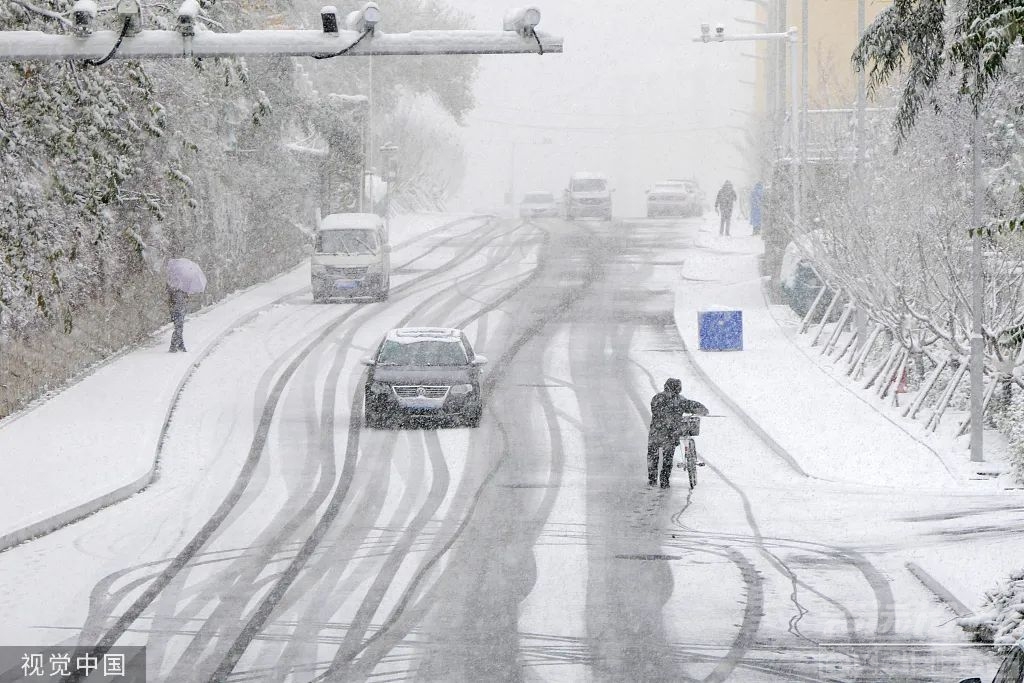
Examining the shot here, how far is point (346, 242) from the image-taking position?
130 feet

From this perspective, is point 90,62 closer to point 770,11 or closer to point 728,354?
point 728,354

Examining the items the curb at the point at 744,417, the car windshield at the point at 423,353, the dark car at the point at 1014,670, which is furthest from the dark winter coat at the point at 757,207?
the dark car at the point at 1014,670

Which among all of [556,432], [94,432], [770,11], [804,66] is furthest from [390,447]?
[770,11]

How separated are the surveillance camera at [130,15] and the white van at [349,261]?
81.8ft

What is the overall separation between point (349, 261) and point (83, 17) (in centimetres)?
2521

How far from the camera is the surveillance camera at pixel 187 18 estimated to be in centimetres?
1395

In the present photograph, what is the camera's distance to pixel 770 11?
4912cm

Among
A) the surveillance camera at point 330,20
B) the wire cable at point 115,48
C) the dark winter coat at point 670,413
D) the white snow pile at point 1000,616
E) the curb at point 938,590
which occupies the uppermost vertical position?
the surveillance camera at point 330,20

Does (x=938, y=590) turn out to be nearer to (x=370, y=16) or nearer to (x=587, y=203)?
(x=370, y=16)

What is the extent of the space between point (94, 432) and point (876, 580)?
1260 centimetres

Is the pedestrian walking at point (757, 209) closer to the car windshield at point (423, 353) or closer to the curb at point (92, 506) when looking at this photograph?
the car windshield at point (423, 353)

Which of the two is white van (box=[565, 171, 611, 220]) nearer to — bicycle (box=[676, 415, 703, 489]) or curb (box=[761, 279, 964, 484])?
curb (box=[761, 279, 964, 484])

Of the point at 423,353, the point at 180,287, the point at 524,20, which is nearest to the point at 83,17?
the point at 524,20

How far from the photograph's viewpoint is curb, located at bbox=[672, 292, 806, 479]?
21970 mm
